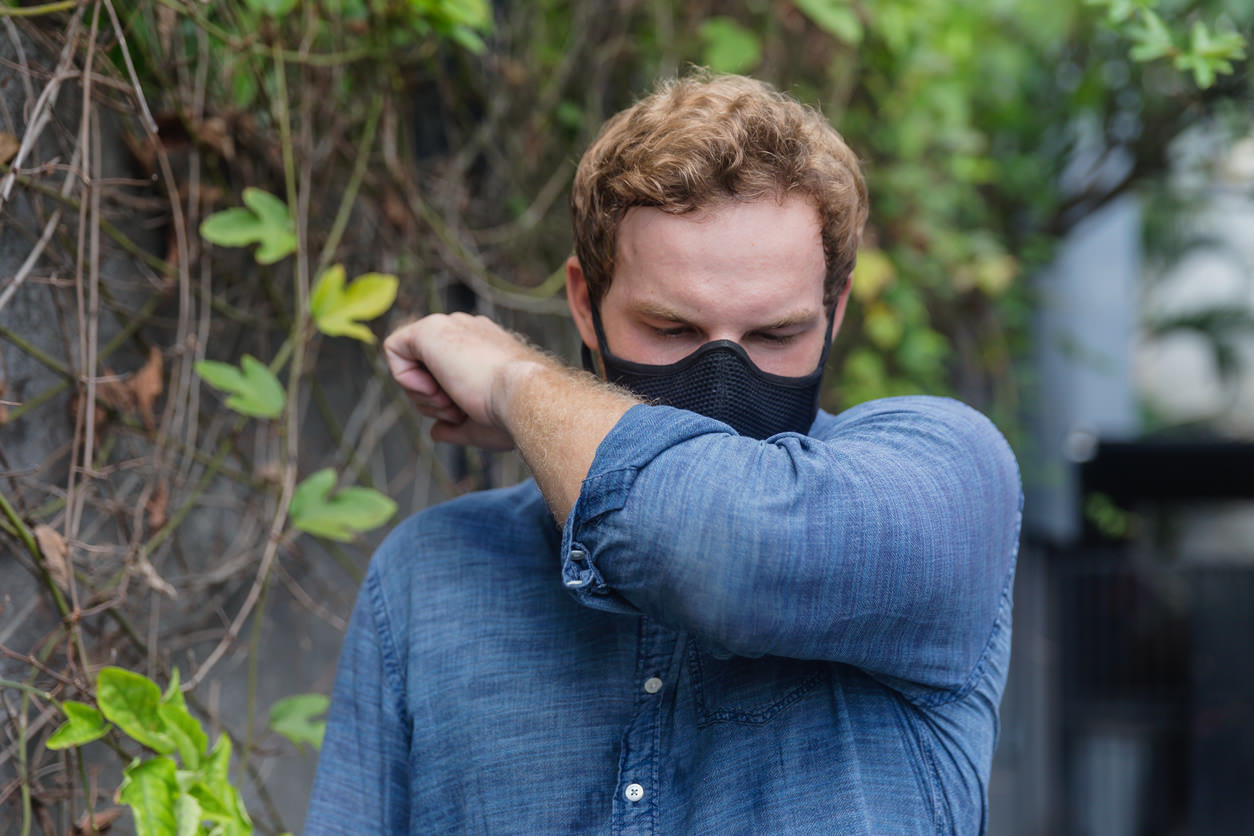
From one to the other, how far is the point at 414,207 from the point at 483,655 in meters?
1.19

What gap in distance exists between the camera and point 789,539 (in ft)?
3.35

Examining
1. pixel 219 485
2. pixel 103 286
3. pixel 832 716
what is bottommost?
pixel 219 485

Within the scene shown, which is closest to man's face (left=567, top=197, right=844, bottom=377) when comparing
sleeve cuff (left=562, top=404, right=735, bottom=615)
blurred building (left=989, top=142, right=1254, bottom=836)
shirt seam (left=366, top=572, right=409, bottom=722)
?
sleeve cuff (left=562, top=404, right=735, bottom=615)

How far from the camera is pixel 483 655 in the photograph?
1.39 metres

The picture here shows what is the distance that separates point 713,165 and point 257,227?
0.83 metres

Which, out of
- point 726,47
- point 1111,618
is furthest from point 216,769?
point 1111,618

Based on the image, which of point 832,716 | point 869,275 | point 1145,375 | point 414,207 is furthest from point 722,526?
point 1145,375

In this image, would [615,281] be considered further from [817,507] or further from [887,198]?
[887,198]

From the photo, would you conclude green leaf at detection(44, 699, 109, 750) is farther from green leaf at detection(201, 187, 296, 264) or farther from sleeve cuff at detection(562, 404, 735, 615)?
green leaf at detection(201, 187, 296, 264)

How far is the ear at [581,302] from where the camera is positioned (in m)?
1.51

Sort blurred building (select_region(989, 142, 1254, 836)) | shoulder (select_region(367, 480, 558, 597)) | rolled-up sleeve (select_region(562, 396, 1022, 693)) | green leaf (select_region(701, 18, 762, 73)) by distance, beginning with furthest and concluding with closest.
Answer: blurred building (select_region(989, 142, 1254, 836)) < green leaf (select_region(701, 18, 762, 73)) < shoulder (select_region(367, 480, 558, 597)) < rolled-up sleeve (select_region(562, 396, 1022, 693))

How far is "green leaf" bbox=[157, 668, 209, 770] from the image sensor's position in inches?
49.3

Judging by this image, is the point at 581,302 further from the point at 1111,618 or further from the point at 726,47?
the point at 1111,618

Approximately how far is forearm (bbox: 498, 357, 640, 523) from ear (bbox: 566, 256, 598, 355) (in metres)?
0.27
